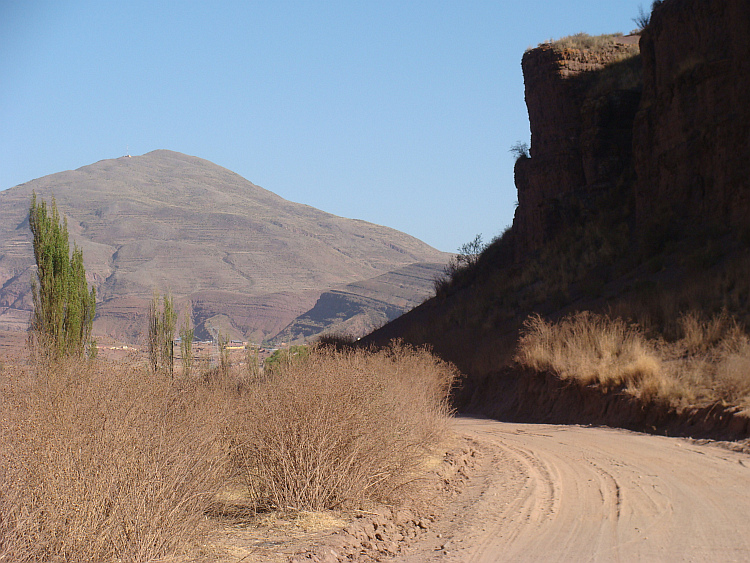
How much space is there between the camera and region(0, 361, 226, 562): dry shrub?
5.25 m

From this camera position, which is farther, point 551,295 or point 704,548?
point 551,295

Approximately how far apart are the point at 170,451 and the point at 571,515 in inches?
171

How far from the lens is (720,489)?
831cm

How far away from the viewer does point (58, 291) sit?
16.1m

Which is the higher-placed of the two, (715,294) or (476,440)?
(715,294)

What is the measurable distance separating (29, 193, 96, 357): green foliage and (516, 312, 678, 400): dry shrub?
38.2 ft

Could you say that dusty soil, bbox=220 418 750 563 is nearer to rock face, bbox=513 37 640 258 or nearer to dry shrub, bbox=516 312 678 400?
dry shrub, bbox=516 312 678 400

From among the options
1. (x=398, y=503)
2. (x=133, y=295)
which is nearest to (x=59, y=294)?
(x=398, y=503)

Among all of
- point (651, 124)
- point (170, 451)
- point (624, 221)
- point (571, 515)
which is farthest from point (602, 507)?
point (624, 221)

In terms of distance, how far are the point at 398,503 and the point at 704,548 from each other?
335 cm

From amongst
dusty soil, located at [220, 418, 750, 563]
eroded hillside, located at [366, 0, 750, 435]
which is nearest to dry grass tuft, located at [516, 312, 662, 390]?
eroded hillside, located at [366, 0, 750, 435]

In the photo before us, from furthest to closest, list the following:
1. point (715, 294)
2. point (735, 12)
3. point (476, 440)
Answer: point (735, 12)
point (715, 294)
point (476, 440)

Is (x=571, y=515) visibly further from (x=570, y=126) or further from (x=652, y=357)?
(x=570, y=126)

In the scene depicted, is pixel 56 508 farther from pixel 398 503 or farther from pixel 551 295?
pixel 551 295
